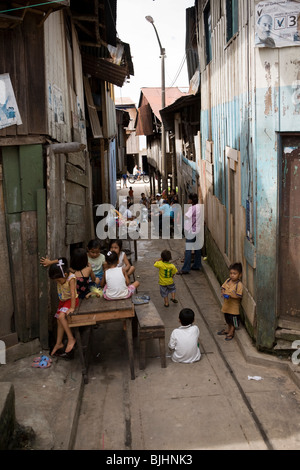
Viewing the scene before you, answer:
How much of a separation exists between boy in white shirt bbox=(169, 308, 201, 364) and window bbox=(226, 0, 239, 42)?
14.8ft

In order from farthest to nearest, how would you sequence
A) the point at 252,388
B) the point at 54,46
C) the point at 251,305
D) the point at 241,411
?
the point at 54,46
the point at 251,305
the point at 252,388
the point at 241,411

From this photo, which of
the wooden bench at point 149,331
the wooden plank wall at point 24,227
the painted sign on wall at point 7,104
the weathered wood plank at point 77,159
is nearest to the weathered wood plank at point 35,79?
the painted sign on wall at point 7,104

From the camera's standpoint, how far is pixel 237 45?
7.27 meters

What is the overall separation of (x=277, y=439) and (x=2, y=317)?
12.8ft

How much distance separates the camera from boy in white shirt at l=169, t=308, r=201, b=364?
21.8ft

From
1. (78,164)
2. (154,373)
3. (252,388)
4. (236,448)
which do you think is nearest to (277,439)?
(236,448)

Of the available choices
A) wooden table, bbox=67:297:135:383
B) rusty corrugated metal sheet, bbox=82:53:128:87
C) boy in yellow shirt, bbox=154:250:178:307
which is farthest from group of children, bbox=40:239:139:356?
rusty corrugated metal sheet, bbox=82:53:128:87

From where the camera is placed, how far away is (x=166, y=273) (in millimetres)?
8672

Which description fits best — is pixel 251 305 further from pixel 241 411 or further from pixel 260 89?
pixel 260 89

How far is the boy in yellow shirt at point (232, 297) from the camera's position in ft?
23.2

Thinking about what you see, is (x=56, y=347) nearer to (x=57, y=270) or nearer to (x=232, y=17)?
(x=57, y=270)

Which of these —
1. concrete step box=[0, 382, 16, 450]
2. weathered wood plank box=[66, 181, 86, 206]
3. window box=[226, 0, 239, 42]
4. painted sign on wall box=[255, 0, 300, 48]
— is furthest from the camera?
weathered wood plank box=[66, 181, 86, 206]

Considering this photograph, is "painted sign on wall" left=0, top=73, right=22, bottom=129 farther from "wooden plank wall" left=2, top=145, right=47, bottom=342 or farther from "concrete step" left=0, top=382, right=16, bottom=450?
"concrete step" left=0, top=382, right=16, bottom=450

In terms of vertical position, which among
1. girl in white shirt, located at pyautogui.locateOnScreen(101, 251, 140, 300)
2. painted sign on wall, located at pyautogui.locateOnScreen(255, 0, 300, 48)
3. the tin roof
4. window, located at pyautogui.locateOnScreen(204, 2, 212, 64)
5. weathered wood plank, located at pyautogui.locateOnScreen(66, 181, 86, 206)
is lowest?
girl in white shirt, located at pyautogui.locateOnScreen(101, 251, 140, 300)
